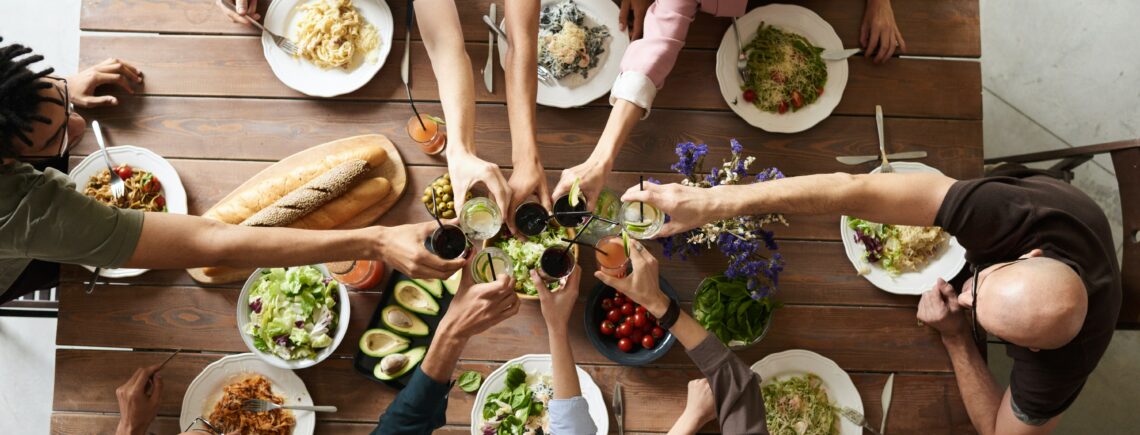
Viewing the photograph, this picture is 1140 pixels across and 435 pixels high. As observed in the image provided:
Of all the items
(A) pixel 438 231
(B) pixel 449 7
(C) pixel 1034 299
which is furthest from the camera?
(B) pixel 449 7

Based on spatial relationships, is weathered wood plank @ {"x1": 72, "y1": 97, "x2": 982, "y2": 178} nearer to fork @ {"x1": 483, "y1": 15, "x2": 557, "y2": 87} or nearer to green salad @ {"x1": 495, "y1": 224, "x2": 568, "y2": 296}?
fork @ {"x1": 483, "y1": 15, "x2": 557, "y2": 87}

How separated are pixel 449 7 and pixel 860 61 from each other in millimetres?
1562

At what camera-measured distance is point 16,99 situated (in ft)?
6.11

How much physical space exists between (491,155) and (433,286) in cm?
54

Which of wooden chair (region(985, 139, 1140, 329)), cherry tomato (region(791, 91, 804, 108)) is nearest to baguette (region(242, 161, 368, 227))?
cherry tomato (region(791, 91, 804, 108))

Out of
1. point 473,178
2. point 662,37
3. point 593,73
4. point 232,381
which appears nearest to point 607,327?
point 473,178

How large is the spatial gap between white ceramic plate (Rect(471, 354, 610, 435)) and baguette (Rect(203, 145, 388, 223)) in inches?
35.2

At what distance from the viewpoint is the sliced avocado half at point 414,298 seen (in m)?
2.38

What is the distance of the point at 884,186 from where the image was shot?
2.09m

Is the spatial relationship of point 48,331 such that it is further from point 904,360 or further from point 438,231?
point 904,360

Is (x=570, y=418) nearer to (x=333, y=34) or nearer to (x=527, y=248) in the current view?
(x=527, y=248)

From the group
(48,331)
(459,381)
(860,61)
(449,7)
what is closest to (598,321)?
(459,381)

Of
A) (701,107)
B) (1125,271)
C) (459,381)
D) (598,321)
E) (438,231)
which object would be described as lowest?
(459,381)

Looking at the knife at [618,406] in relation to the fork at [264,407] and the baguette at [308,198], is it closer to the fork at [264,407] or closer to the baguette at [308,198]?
the fork at [264,407]
